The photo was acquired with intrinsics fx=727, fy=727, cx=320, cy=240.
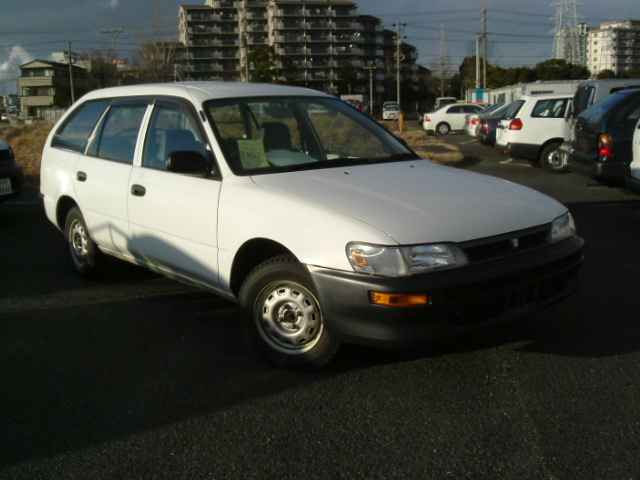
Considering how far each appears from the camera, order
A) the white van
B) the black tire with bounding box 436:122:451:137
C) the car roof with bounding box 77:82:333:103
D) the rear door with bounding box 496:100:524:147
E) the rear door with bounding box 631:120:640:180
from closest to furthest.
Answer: the car roof with bounding box 77:82:333:103
the rear door with bounding box 631:120:640:180
the white van
the rear door with bounding box 496:100:524:147
the black tire with bounding box 436:122:451:137

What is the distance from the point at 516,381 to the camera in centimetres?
386

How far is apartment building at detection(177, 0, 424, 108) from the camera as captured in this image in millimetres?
108750

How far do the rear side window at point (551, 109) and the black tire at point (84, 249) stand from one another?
11.7 metres

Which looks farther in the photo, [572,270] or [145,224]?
[145,224]

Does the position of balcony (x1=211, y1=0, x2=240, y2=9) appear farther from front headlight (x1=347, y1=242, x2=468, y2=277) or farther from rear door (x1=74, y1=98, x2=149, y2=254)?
front headlight (x1=347, y1=242, x2=468, y2=277)

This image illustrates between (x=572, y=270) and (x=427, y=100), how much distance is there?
113 m

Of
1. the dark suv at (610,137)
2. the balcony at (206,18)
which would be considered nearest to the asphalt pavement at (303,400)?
the dark suv at (610,137)

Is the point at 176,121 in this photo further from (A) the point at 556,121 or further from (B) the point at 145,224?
(A) the point at 556,121

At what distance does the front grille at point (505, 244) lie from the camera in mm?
3654

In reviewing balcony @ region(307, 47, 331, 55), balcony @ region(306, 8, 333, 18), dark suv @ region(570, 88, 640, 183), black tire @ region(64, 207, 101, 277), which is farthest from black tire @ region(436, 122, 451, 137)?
balcony @ region(306, 8, 333, 18)

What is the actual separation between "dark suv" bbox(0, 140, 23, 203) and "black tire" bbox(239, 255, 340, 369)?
20.5ft

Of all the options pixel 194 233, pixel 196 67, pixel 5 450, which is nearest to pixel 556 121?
pixel 194 233

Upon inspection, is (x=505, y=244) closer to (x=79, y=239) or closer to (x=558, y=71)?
(x=79, y=239)

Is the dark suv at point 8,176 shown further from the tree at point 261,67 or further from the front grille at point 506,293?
the tree at point 261,67
